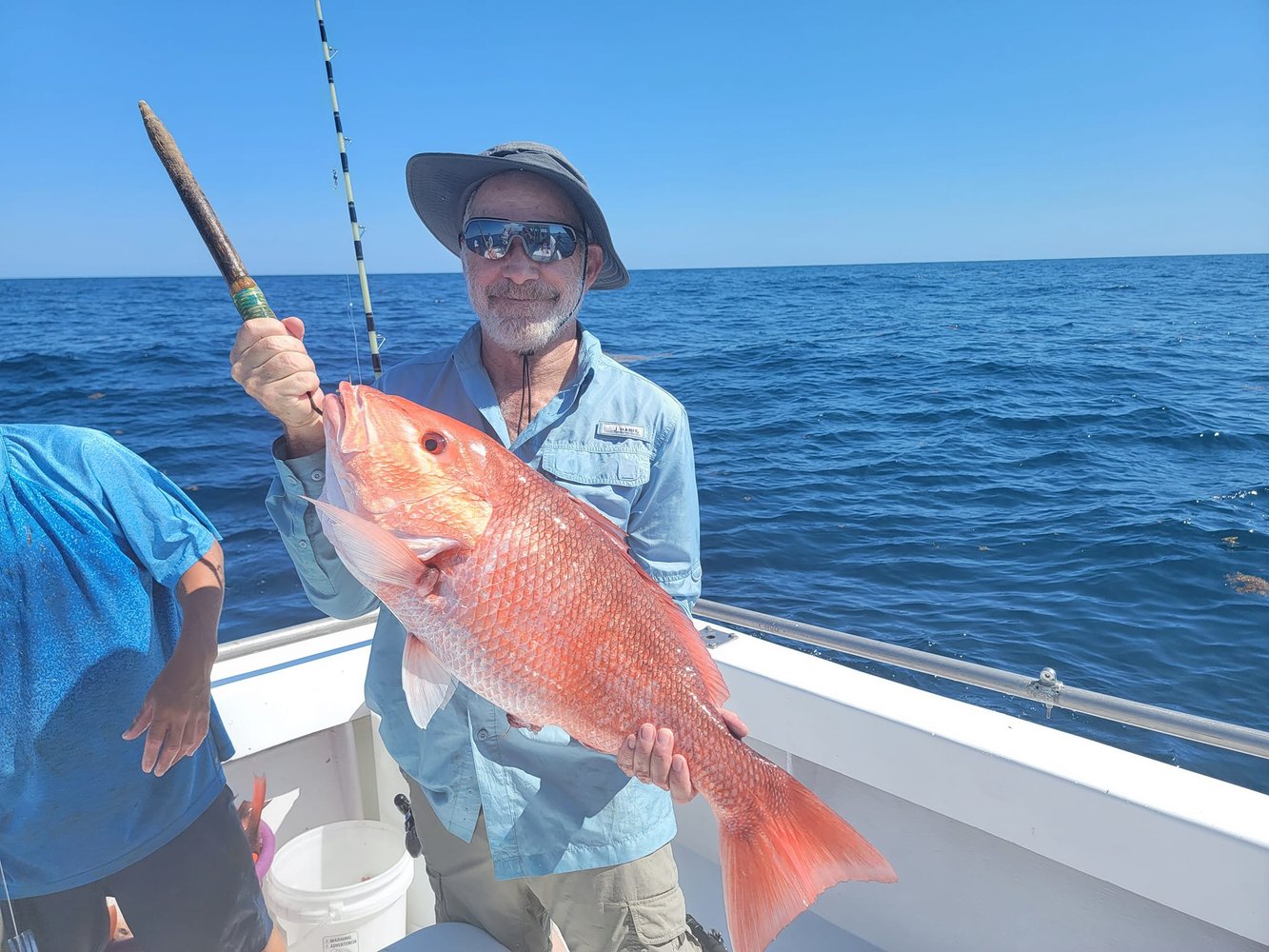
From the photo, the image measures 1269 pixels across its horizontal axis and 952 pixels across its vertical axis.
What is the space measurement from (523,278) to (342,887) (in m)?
2.25

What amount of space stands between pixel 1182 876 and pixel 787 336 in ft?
77.9

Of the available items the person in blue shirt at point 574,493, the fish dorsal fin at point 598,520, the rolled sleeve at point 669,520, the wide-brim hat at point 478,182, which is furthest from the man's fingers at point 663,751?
the wide-brim hat at point 478,182

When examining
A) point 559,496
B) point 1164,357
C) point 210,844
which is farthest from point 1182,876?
point 1164,357

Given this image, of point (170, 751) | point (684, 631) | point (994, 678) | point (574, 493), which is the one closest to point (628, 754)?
point (684, 631)

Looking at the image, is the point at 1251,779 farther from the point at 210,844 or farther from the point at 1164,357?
the point at 1164,357

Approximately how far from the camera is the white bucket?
8.99 ft

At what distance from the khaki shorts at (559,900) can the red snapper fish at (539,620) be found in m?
0.42

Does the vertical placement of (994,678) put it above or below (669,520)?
below

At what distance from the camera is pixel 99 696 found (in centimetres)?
204

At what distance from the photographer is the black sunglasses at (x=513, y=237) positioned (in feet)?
7.13

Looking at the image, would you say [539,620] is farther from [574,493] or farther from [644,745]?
[574,493]

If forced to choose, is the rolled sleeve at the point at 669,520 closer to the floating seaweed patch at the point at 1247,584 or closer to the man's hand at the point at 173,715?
the man's hand at the point at 173,715

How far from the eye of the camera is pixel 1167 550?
301 inches

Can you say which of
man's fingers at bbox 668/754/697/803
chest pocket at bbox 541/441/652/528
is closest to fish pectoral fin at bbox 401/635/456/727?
man's fingers at bbox 668/754/697/803
